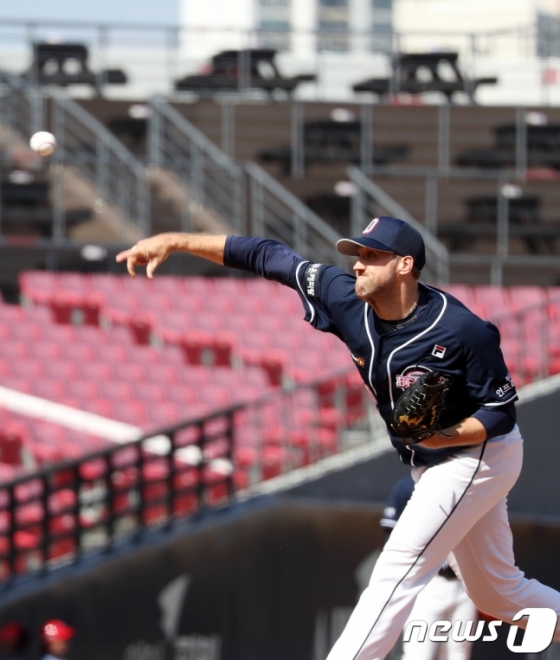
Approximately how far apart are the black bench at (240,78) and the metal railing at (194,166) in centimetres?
104

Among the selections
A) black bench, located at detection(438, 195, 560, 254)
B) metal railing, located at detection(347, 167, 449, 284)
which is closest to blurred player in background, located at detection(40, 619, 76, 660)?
metal railing, located at detection(347, 167, 449, 284)

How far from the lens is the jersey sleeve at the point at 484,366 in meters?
4.08

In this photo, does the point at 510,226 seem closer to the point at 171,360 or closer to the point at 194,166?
the point at 194,166

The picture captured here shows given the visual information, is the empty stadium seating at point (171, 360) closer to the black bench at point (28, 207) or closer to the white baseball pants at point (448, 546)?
the black bench at point (28, 207)

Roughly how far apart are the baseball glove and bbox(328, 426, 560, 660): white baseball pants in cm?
26

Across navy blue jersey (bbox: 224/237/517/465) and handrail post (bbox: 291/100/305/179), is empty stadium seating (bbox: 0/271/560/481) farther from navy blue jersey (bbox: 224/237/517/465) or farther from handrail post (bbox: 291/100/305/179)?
navy blue jersey (bbox: 224/237/517/465)

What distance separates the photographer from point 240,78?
61.2 feet

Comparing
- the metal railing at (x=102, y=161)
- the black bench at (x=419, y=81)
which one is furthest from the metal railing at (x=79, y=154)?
the black bench at (x=419, y=81)

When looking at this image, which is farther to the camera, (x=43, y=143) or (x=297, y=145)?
(x=297, y=145)

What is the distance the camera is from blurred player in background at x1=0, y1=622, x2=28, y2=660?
7703 mm

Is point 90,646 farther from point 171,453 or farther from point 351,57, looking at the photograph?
point 351,57

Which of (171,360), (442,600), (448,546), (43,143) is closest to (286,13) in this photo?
(171,360)

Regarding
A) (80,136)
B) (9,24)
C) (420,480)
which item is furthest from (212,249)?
(9,24)

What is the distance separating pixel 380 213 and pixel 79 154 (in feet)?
13.4
